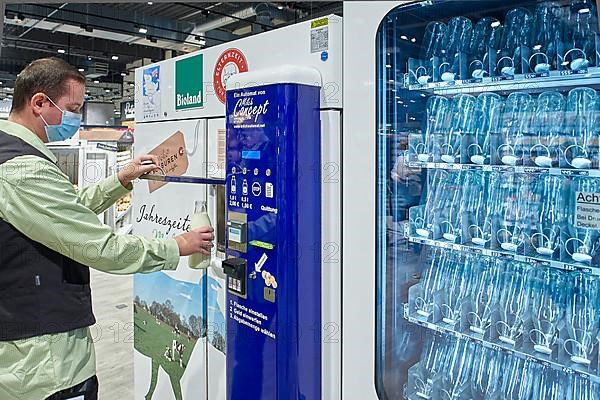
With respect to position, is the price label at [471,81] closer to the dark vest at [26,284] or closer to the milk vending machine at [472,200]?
the milk vending machine at [472,200]

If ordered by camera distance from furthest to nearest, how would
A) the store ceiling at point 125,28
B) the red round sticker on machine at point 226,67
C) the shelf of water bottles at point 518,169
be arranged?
the store ceiling at point 125,28 → the red round sticker on machine at point 226,67 → the shelf of water bottles at point 518,169

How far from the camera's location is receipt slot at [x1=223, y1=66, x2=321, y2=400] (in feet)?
6.06

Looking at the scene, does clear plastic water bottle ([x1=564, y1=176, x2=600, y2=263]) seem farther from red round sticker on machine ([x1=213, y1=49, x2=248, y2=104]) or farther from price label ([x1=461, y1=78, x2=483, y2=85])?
red round sticker on machine ([x1=213, y1=49, x2=248, y2=104])

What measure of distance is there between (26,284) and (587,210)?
71.6 inches

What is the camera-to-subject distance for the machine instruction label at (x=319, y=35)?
189 cm

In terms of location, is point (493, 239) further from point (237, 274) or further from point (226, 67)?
point (226, 67)

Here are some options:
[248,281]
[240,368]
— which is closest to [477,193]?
[248,281]

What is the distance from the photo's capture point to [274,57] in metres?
2.12

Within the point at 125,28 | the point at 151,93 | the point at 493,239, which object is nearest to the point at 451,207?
the point at 493,239

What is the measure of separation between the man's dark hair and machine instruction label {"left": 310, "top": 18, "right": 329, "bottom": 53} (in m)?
0.93

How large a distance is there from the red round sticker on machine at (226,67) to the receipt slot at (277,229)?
0.26m

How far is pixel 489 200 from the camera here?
1.83m

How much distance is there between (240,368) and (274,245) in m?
0.58

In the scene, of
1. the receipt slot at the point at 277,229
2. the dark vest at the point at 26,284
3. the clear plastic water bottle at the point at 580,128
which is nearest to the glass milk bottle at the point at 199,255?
the receipt slot at the point at 277,229
